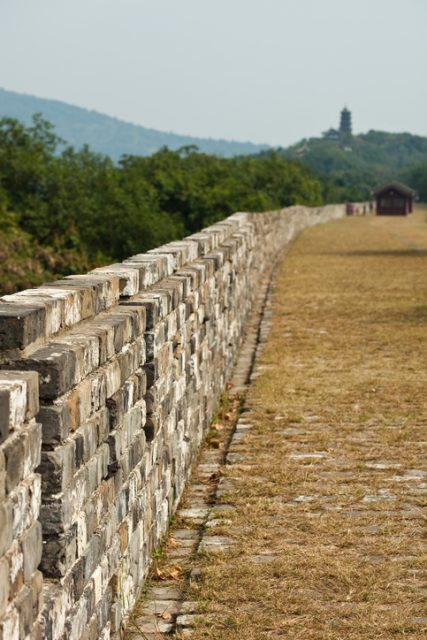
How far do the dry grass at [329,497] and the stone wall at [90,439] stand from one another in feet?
1.64

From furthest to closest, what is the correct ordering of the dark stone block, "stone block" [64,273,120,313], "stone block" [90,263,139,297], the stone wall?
"stone block" [90,263,139,297], "stone block" [64,273,120,313], the dark stone block, the stone wall

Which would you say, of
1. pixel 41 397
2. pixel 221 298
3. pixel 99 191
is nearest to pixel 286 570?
pixel 41 397

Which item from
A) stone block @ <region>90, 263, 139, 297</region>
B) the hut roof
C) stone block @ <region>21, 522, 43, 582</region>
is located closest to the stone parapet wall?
stone block @ <region>21, 522, 43, 582</region>

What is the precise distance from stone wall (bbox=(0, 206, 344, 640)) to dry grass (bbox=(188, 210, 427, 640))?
50 centimetres

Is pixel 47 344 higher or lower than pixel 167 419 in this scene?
higher

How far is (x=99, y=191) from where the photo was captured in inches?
1742

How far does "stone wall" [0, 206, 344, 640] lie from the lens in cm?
366

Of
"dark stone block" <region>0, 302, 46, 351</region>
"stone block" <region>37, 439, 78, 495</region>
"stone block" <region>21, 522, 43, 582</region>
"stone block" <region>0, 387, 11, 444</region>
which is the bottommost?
"stone block" <region>21, 522, 43, 582</region>

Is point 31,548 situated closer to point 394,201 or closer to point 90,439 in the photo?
point 90,439

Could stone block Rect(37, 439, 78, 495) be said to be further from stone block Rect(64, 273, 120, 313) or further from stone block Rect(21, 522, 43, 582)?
stone block Rect(64, 273, 120, 313)

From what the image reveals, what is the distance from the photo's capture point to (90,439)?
475 cm

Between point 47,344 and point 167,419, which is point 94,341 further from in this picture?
point 167,419

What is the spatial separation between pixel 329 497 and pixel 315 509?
11.0 inches

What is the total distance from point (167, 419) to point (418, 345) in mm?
7194
